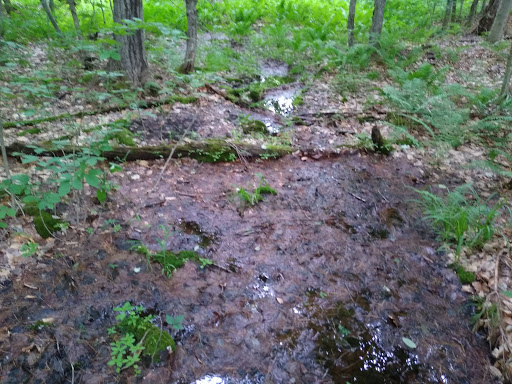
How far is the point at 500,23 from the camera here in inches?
385

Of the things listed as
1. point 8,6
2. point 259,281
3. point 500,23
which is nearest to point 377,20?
point 500,23

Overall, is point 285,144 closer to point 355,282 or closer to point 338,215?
point 338,215

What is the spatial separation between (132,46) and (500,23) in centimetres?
1018

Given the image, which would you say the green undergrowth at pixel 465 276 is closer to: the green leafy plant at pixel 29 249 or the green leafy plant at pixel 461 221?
the green leafy plant at pixel 461 221

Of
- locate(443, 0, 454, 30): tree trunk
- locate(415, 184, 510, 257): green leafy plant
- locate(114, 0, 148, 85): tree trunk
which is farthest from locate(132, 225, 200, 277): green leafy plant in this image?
locate(443, 0, 454, 30): tree trunk

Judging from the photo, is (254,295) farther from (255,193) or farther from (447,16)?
(447,16)

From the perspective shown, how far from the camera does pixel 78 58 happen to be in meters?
7.26

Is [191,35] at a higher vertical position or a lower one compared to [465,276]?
higher

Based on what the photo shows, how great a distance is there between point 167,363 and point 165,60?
7.15 meters

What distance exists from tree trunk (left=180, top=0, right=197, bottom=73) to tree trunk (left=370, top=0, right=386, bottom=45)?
4995 mm

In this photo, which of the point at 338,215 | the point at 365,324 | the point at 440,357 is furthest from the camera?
the point at 338,215

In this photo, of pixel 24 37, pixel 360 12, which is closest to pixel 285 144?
pixel 24 37

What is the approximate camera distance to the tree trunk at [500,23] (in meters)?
9.48

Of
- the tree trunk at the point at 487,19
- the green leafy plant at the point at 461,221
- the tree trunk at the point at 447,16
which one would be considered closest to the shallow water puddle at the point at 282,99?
the green leafy plant at the point at 461,221
